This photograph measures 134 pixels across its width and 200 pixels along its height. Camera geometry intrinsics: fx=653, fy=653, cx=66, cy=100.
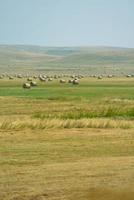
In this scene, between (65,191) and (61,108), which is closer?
(65,191)

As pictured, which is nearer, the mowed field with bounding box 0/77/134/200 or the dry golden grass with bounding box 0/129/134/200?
the dry golden grass with bounding box 0/129/134/200

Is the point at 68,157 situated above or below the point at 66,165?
below

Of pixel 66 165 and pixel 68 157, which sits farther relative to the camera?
pixel 68 157

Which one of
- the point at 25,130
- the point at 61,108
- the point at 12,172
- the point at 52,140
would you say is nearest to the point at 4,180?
the point at 12,172

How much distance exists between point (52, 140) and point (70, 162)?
244 inches

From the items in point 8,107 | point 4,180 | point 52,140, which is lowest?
point 8,107

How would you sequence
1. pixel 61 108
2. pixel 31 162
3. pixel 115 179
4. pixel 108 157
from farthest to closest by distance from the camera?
pixel 61 108 → pixel 108 157 → pixel 31 162 → pixel 115 179

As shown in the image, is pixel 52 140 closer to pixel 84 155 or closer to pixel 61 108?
pixel 84 155

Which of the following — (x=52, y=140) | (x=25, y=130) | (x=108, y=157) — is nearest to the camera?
(x=108, y=157)

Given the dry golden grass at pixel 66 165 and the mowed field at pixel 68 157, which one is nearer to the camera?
the dry golden grass at pixel 66 165

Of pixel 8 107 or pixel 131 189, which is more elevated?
pixel 131 189

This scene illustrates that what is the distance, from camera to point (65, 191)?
1590 cm

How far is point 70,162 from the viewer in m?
20.5

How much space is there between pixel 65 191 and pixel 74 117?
2024 cm
